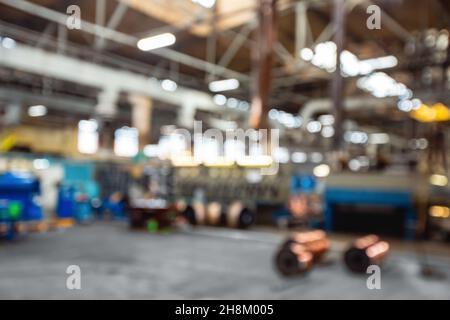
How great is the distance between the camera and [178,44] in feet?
36.9

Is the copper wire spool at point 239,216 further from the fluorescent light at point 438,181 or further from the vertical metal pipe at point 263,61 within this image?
the fluorescent light at point 438,181

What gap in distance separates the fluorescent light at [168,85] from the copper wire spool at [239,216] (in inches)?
185

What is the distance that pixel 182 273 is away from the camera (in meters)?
5.30

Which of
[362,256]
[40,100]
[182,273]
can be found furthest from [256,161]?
[40,100]

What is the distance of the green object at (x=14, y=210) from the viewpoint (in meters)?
7.74

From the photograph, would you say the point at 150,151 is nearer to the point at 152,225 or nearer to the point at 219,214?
the point at 219,214

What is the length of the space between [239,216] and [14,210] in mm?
5516

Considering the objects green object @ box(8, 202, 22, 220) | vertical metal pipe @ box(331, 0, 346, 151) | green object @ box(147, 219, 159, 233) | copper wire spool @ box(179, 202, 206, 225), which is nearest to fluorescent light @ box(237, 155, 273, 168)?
vertical metal pipe @ box(331, 0, 346, 151)

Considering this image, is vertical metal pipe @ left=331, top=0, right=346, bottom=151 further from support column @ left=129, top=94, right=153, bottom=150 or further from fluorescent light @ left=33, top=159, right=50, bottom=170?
fluorescent light @ left=33, top=159, right=50, bottom=170

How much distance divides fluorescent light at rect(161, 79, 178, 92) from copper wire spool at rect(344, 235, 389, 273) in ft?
27.6

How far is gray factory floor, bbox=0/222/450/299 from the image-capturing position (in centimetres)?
438

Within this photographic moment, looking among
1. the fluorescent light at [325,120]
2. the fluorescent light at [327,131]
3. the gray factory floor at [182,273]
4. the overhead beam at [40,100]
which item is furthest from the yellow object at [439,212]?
the overhead beam at [40,100]
